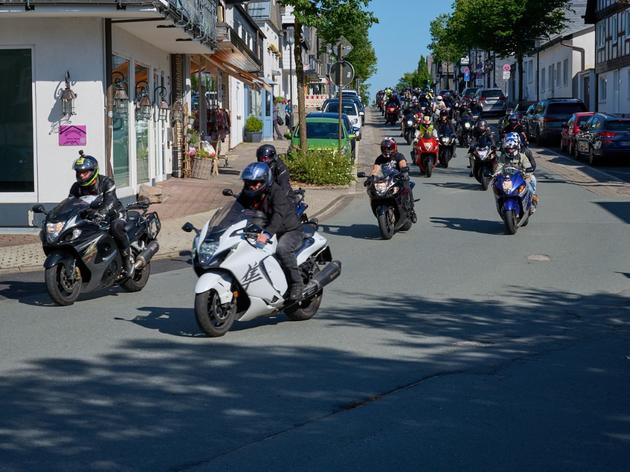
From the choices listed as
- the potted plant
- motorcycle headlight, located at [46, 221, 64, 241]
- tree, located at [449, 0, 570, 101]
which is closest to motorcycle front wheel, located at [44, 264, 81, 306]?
motorcycle headlight, located at [46, 221, 64, 241]

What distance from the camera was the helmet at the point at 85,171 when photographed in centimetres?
1131

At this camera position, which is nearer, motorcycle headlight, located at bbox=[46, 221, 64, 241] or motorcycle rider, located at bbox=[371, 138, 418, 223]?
motorcycle headlight, located at bbox=[46, 221, 64, 241]

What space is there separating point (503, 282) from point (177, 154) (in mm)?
15581

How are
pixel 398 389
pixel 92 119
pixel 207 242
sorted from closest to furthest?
pixel 398 389 < pixel 207 242 < pixel 92 119

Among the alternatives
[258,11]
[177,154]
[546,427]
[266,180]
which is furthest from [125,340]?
[258,11]

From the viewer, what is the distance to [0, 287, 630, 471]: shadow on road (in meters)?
6.02

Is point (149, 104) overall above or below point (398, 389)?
above

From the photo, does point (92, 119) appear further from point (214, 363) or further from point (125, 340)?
point (214, 363)

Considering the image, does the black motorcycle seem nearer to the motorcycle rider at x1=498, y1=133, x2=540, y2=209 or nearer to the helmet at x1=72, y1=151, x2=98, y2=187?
the helmet at x1=72, y1=151, x2=98, y2=187

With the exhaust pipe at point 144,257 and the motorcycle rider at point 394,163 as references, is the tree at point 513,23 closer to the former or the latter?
the motorcycle rider at point 394,163

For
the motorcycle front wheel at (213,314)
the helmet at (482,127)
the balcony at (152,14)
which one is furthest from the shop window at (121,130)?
the motorcycle front wheel at (213,314)

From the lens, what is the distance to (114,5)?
57.5 ft

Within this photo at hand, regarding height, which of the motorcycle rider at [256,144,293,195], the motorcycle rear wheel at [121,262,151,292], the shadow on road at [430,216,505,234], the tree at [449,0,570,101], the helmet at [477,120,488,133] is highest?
the tree at [449,0,570,101]

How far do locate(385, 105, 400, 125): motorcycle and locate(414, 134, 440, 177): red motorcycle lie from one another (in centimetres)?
2989
